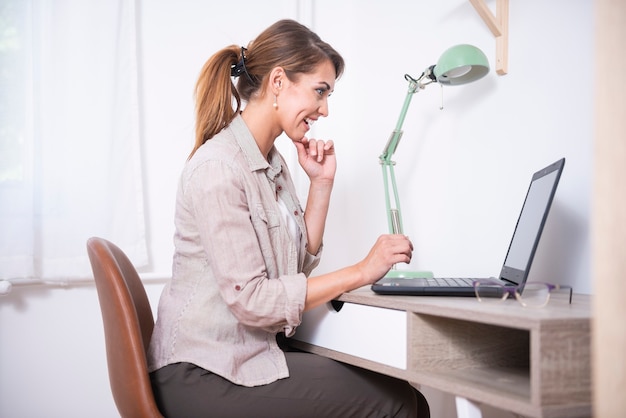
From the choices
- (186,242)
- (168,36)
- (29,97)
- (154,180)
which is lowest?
(186,242)

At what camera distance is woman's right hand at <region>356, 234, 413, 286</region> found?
3.64ft

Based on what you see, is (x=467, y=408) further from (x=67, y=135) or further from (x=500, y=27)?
(x=67, y=135)

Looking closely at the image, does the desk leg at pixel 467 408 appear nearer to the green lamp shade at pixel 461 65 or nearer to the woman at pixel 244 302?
the woman at pixel 244 302

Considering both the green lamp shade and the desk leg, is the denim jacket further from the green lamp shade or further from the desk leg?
the green lamp shade

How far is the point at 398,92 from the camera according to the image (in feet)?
6.57

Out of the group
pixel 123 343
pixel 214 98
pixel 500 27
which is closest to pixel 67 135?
pixel 214 98

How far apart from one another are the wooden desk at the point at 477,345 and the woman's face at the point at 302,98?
0.45 m

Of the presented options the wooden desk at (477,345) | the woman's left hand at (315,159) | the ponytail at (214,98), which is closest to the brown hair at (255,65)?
the ponytail at (214,98)

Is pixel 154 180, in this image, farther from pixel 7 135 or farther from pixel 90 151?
pixel 7 135

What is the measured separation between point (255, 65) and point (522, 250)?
0.72 meters

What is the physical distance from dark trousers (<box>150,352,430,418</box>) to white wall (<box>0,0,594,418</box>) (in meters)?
0.54

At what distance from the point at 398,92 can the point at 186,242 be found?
43.0 inches

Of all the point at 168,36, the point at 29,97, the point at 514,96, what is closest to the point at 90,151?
the point at 29,97

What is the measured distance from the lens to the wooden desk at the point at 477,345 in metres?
0.74
